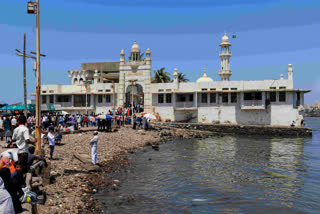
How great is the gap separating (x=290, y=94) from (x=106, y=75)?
Result: 32.2 m

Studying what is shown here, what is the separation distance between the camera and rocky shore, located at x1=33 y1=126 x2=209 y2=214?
365 inches

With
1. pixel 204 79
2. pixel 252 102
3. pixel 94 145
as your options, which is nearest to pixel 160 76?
pixel 204 79

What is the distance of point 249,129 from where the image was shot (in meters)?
39.7

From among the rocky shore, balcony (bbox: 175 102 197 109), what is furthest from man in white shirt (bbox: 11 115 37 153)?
balcony (bbox: 175 102 197 109)

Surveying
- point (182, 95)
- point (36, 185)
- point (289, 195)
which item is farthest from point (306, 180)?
point (182, 95)

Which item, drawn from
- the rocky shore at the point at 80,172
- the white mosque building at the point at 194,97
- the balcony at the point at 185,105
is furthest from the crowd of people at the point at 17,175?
the balcony at the point at 185,105

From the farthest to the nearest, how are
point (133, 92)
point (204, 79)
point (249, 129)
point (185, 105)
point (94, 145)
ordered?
point (204, 79) → point (133, 92) → point (185, 105) → point (249, 129) → point (94, 145)

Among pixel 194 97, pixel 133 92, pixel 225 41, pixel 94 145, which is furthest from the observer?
pixel 225 41

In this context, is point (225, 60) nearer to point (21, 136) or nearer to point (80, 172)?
point (80, 172)

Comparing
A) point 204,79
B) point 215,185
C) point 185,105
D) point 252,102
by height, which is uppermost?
point 204,79

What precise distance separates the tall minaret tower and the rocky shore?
2634 centimetres

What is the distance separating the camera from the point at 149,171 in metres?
15.8

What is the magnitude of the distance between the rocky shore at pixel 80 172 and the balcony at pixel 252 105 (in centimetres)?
2037

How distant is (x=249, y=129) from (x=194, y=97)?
919 cm
